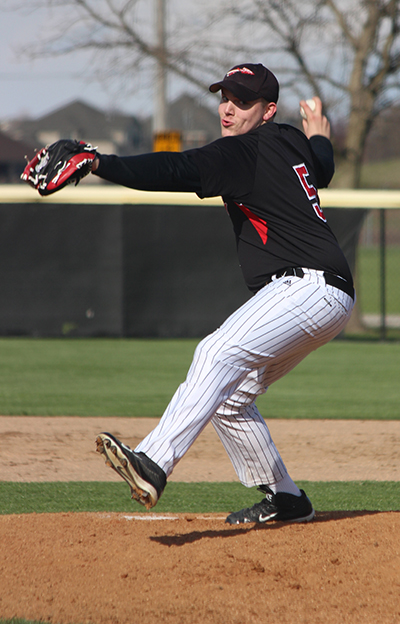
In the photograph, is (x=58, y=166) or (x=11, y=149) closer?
(x=58, y=166)

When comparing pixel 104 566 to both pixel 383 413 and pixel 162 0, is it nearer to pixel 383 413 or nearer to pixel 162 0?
pixel 383 413

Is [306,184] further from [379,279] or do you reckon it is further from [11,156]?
[11,156]

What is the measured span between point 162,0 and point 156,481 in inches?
476

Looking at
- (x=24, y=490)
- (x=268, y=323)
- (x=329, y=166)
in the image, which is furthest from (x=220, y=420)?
(x=24, y=490)

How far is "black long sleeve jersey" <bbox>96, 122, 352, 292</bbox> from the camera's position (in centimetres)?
250

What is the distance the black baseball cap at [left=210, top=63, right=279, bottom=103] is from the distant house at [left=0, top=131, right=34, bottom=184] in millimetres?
44574

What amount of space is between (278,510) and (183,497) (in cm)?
83

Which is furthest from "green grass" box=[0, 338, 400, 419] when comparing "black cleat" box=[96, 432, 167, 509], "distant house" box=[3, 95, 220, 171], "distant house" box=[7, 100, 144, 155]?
"distant house" box=[7, 100, 144, 155]

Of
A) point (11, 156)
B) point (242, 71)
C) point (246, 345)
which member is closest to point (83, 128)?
point (11, 156)

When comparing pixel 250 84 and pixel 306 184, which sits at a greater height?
pixel 250 84

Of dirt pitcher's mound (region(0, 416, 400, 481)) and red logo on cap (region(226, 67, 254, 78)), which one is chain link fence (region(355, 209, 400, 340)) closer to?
dirt pitcher's mound (region(0, 416, 400, 481))

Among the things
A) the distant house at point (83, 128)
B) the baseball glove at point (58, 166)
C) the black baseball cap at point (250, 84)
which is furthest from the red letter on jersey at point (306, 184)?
the distant house at point (83, 128)

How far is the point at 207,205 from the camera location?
10820 millimetres

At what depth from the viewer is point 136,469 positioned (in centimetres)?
249
